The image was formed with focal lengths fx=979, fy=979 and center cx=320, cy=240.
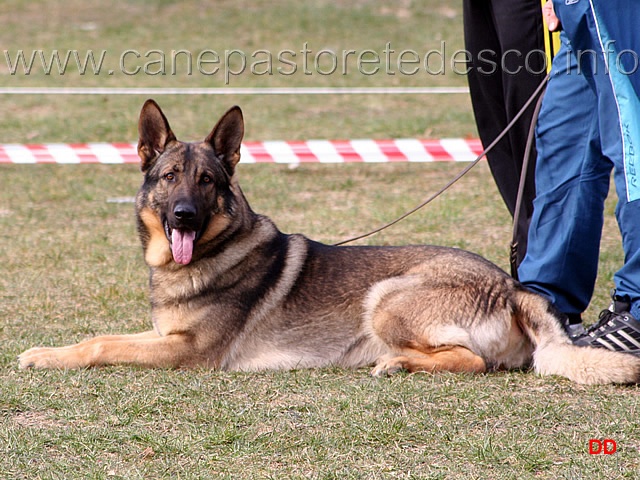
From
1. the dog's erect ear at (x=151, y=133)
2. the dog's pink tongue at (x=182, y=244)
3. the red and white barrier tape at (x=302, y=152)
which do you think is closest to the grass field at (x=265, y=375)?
the red and white barrier tape at (x=302, y=152)

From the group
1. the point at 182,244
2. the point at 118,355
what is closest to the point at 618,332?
the point at 182,244

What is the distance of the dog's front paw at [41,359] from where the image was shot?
4.38 m

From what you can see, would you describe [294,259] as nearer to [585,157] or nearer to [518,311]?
[518,311]

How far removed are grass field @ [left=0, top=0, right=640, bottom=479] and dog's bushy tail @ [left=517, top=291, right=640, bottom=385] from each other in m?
0.06

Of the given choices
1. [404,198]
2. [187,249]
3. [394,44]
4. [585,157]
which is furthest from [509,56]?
[394,44]

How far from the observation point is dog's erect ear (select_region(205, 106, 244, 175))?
15.4 ft

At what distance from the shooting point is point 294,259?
4730 mm

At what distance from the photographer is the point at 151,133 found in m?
4.68

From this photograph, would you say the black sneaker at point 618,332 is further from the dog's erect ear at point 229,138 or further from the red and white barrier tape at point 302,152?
the red and white barrier tape at point 302,152

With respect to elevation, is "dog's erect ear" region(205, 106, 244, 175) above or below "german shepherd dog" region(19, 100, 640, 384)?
above

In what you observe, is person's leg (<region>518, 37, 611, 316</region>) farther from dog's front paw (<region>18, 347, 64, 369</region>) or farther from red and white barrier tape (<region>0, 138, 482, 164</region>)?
red and white barrier tape (<region>0, 138, 482, 164</region>)

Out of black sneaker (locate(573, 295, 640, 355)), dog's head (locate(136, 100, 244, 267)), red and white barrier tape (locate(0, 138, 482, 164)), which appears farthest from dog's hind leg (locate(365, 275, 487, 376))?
red and white barrier tape (locate(0, 138, 482, 164))

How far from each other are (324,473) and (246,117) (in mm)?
8221

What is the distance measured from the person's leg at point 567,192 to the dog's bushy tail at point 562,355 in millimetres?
386
